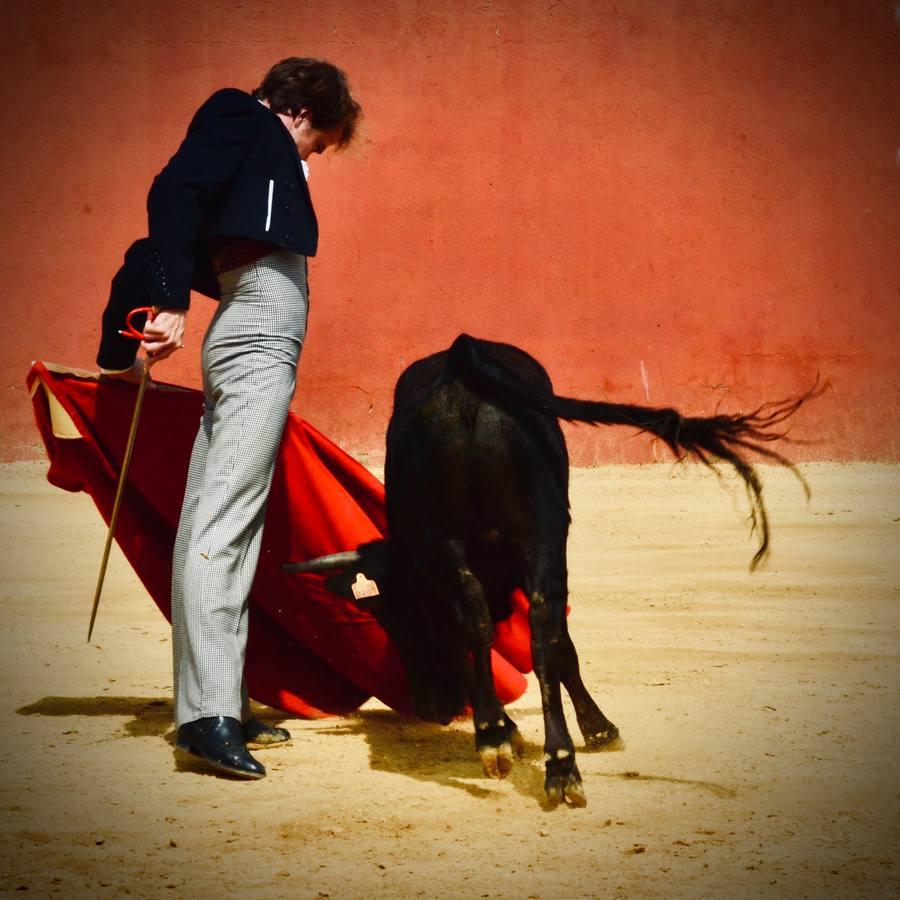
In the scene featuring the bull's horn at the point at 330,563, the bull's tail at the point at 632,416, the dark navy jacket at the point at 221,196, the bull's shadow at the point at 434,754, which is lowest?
the bull's shadow at the point at 434,754

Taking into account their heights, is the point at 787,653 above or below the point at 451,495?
below

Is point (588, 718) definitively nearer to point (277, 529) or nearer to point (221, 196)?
point (277, 529)

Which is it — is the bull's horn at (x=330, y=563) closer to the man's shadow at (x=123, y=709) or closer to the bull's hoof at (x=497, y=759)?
the man's shadow at (x=123, y=709)

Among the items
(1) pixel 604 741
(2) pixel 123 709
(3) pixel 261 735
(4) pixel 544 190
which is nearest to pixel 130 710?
(2) pixel 123 709

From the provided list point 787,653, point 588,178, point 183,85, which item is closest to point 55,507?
point 183,85

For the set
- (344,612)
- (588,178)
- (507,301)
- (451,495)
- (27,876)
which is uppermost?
(588,178)

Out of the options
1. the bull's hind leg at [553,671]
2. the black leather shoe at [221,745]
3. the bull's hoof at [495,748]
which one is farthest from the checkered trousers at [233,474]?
the bull's hind leg at [553,671]

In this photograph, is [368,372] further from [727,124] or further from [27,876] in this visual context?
[27,876]

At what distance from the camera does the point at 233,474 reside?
→ 305 centimetres

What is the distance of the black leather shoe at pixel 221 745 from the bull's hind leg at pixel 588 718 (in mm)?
772

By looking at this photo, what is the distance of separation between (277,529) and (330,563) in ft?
1.06

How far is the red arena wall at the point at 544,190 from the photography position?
9.29 metres

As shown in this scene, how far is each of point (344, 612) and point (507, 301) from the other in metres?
5.83

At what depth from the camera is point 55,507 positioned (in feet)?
26.0
